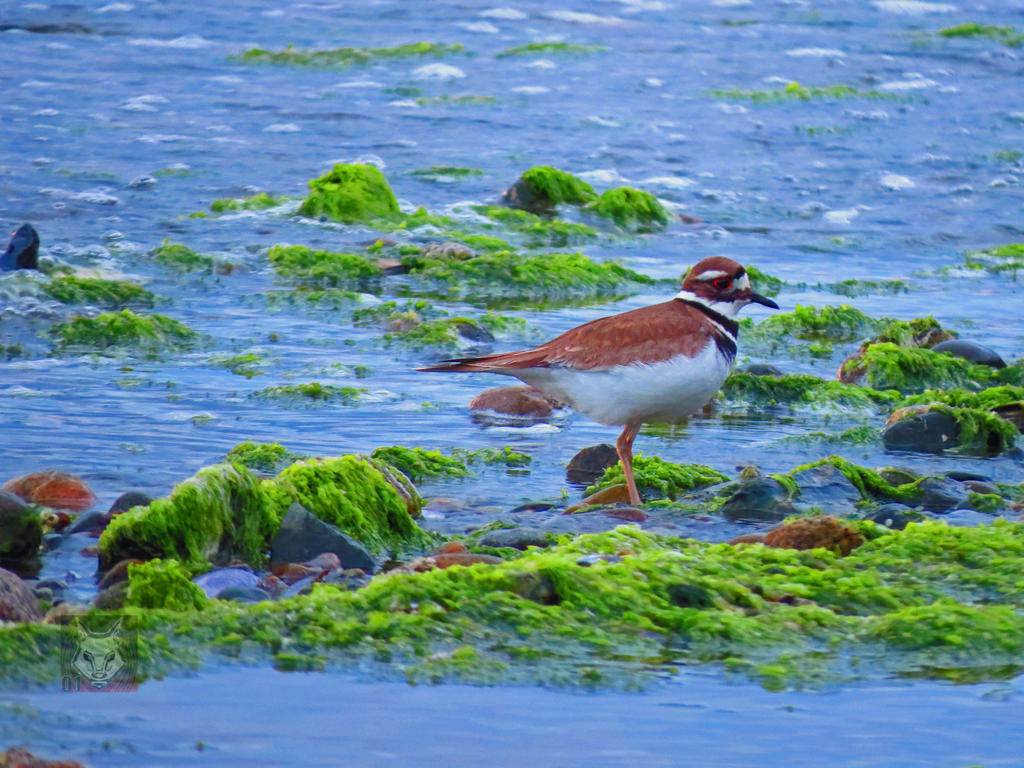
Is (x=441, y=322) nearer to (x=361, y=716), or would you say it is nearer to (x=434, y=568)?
(x=434, y=568)

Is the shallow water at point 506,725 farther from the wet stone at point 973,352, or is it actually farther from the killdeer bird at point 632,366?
the wet stone at point 973,352

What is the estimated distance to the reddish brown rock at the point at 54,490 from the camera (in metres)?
5.69

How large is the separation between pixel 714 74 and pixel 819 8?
20.6 feet

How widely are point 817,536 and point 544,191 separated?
766cm

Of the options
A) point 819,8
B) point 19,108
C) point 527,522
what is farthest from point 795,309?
point 819,8

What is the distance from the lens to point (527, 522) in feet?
18.5

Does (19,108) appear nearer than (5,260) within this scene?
No

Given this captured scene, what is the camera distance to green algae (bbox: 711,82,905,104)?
17.6m

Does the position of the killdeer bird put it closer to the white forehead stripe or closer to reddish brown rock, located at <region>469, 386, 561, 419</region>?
the white forehead stripe

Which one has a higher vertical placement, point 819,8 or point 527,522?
point 819,8

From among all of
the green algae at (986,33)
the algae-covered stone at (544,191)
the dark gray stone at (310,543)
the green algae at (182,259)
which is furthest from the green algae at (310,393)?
the green algae at (986,33)

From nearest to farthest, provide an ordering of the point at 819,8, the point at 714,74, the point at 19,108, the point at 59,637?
1. the point at 59,637
2. the point at 19,108
3. the point at 714,74
4. the point at 819,8

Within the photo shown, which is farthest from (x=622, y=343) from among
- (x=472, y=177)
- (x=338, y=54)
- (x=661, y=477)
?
(x=338, y=54)

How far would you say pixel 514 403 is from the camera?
7.54m
